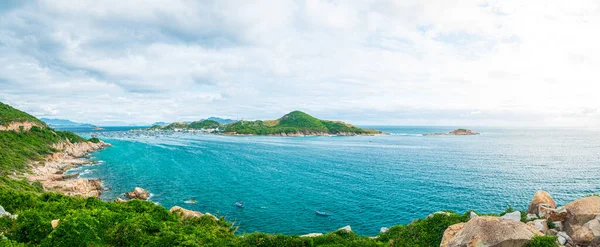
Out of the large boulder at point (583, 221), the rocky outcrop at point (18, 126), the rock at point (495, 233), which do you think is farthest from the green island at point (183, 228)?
the rocky outcrop at point (18, 126)

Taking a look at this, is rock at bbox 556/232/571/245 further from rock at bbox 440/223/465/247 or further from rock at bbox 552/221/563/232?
rock at bbox 440/223/465/247

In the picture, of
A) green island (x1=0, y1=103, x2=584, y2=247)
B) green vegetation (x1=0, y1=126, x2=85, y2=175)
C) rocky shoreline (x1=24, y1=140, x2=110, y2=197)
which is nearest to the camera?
green island (x1=0, y1=103, x2=584, y2=247)

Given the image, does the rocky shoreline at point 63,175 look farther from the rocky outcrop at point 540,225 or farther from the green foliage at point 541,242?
the rocky outcrop at point 540,225

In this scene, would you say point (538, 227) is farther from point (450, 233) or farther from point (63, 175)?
point (63, 175)

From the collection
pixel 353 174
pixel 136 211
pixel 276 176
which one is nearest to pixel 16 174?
pixel 136 211

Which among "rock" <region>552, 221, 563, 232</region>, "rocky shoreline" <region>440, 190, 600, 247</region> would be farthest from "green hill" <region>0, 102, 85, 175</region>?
"rock" <region>552, 221, 563, 232</region>

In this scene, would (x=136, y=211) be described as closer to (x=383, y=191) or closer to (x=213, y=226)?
(x=213, y=226)

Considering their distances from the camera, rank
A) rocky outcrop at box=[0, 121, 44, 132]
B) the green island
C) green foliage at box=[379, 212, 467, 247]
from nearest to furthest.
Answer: the green island, green foliage at box=[379, 212, 467, 247], rocky outcrop at box=[0, 121, 44, 132]
